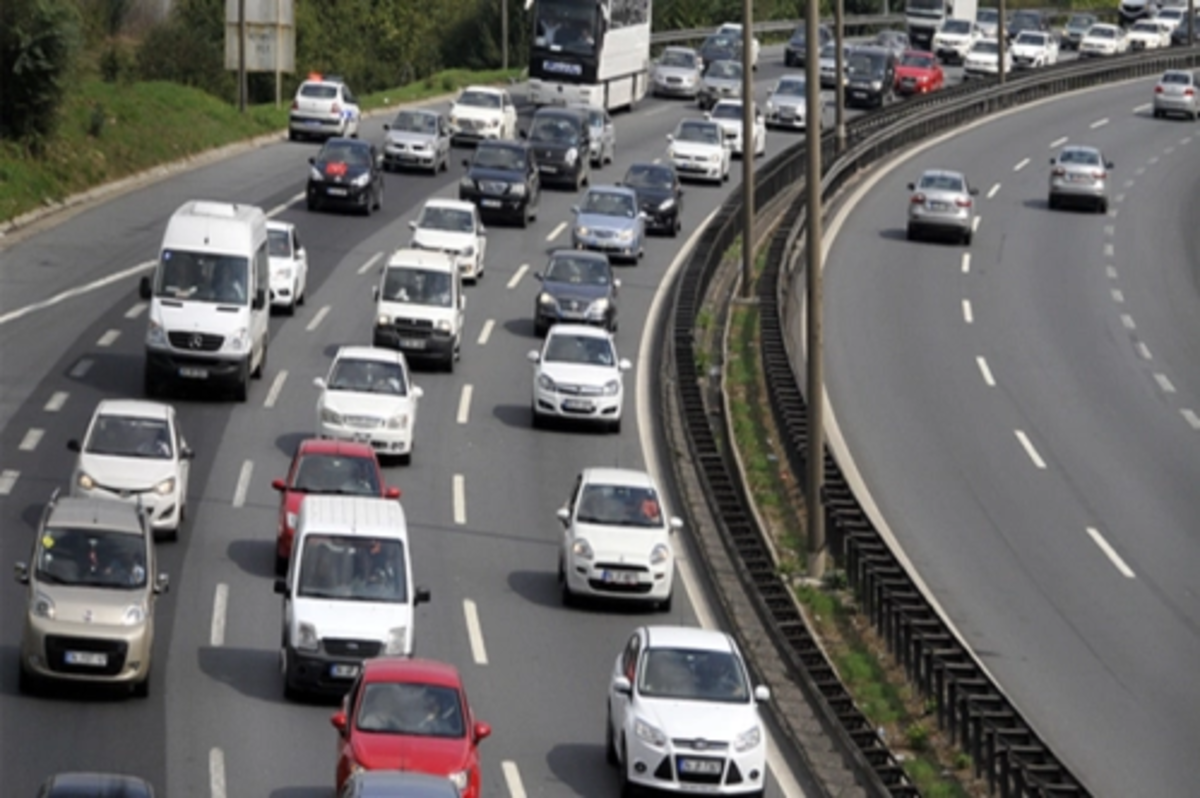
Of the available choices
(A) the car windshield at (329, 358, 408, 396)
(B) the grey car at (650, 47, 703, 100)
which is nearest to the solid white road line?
(A) the car windshield at (329, 358, 408, 396)

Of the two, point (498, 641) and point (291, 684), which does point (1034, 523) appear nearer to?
point (498, 641)

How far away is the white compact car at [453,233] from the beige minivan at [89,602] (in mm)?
25118

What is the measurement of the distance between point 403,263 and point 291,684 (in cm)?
1964

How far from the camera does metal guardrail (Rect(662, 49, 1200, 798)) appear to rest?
24453 millimetres

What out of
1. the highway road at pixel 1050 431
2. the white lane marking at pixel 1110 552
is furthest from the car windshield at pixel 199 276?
the white lane marking at pixel 1110 552

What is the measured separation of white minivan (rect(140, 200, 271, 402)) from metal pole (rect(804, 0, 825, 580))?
9.66 m

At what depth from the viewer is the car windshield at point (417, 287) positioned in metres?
44.7

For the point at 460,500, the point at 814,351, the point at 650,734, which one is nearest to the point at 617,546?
the point at 814,351

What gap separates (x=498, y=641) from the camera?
98.2ft

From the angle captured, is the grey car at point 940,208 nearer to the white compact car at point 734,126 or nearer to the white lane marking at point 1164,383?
the white compact car at point 734,126

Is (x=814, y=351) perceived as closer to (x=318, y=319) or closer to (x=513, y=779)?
(x=513, y=779)

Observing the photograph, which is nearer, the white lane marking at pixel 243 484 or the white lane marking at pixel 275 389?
the white lane marking at pixel 243 484

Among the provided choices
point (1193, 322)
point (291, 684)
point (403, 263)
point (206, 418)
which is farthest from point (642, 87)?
point (291, 684)

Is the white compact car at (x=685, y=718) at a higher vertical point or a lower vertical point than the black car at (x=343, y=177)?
lower
